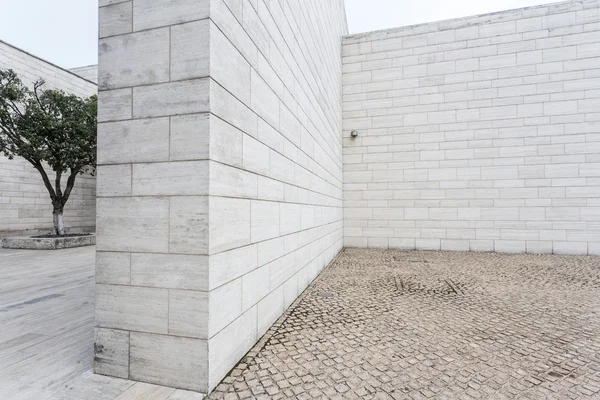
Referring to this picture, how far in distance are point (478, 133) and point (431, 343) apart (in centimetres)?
737

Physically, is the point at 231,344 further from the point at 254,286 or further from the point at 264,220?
the point at 264,220

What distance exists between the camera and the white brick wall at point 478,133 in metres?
7.82

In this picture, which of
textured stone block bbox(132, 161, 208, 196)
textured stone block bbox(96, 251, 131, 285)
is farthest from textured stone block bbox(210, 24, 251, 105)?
textured stone block bbox(96, 251, 131, 285)

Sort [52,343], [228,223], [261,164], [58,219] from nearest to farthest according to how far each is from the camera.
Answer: [228,223] → [52,343] → [261,164] → [58,219]

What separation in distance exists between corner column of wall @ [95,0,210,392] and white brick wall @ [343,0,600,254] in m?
7.52

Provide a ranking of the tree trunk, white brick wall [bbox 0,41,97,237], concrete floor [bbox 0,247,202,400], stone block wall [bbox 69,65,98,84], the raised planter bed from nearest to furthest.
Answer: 1. concrete floor [bbox 0,247,202,400]
2. the raised planter bed
3. the tree trunk
4. white brick wall [bbox 0,41,97,237]
5. stone block wall [bbox 69,65,98,84]

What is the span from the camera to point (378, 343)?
279 cm

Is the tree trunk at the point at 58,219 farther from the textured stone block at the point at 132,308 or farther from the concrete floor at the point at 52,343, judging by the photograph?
the textured stone block at the point at 132,308

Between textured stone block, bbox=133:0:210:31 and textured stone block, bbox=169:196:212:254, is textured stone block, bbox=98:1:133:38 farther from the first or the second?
textured stone block, bbox=169:196:212:254

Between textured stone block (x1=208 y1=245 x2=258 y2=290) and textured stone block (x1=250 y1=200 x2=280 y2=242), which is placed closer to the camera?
textured stone block (x1=208 y1=245 x2=258 y2=290)

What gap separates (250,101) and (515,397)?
2920 millimetres

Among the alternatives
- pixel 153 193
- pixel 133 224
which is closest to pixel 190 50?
pixel 153 193

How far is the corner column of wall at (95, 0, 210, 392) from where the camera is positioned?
6.59 ft

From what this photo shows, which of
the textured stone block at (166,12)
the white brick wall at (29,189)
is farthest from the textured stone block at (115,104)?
the white brick wall at (29,189)
